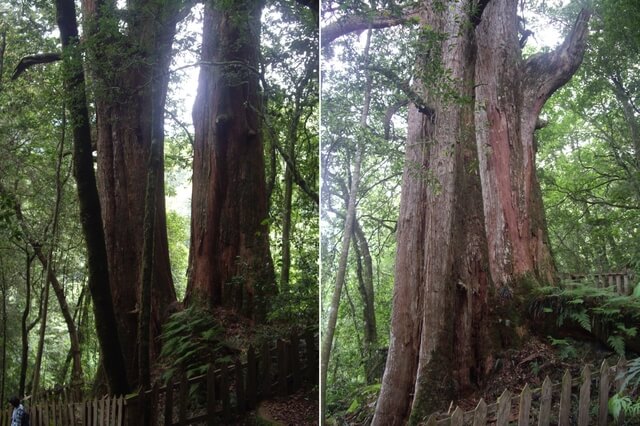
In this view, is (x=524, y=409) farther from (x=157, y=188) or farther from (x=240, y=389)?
(x=157, y=188)

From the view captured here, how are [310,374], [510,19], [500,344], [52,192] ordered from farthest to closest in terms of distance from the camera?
[52,192] → [510,19] → [310,374] → [500,344]

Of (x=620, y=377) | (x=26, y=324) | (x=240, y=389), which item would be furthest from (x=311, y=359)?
(x=26, y=324)

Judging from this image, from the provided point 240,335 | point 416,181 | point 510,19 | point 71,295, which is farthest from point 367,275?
point 71,295

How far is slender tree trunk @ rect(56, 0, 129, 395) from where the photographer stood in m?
2.31

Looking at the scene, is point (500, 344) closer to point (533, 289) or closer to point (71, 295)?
point (533, 289)

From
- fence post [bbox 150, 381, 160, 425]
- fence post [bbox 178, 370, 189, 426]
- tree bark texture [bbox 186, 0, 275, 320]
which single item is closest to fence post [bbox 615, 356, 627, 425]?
tree bark texture [bbox 186, 0, 275, 320]

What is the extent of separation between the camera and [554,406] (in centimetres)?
182

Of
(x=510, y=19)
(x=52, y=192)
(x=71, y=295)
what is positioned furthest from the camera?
(x=52, y=192)

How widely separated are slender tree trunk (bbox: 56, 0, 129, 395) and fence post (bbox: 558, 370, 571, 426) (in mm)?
1615

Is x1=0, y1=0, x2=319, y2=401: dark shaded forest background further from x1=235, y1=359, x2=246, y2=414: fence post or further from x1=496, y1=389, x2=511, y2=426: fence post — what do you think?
x1=496, y1=389, x2=511, y2=426: fence post

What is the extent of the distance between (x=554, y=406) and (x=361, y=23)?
166 centimetres

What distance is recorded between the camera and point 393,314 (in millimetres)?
1963

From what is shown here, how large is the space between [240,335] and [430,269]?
0.82 metres

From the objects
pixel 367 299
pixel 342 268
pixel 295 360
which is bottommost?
pixel 295 360
